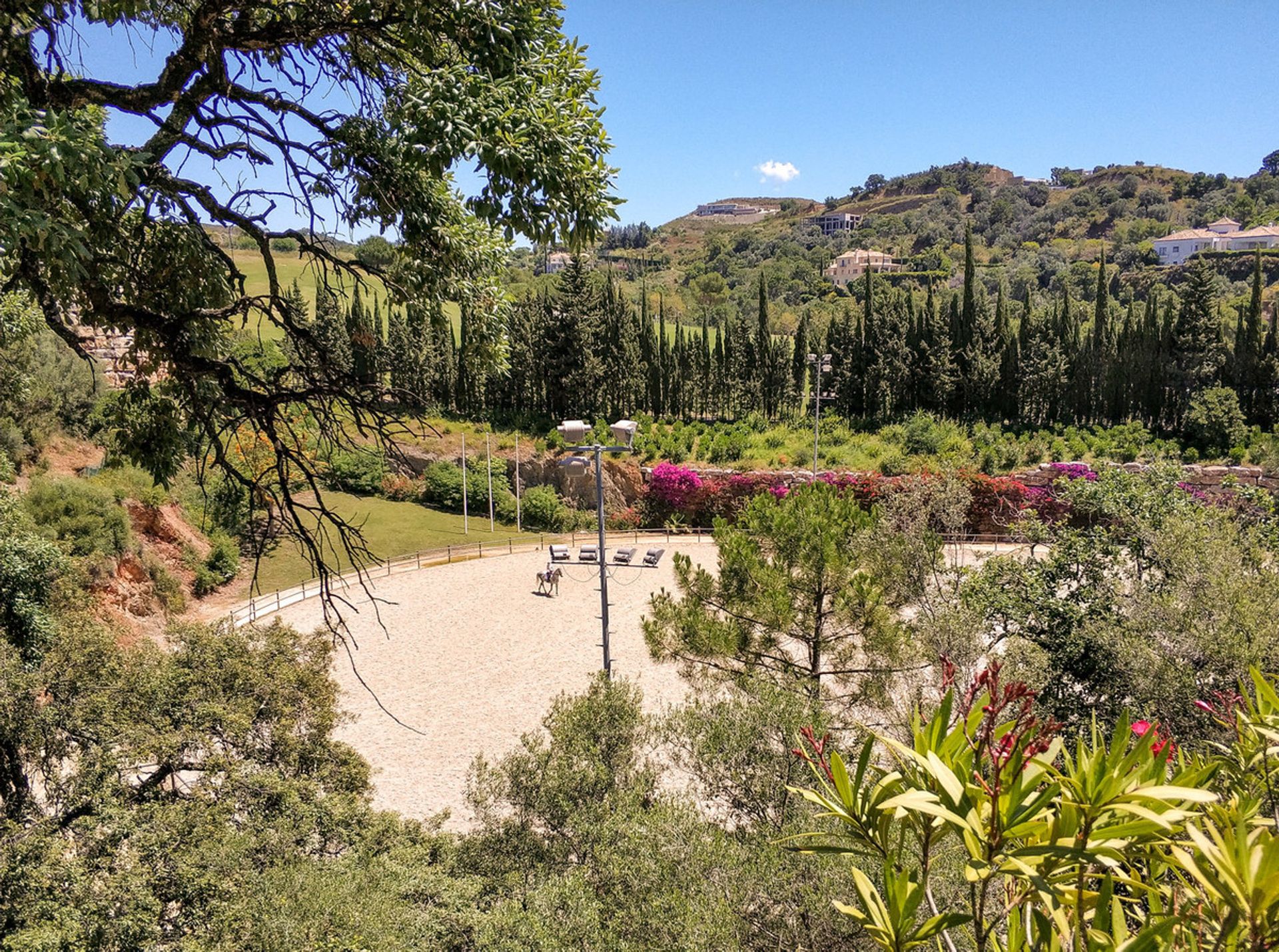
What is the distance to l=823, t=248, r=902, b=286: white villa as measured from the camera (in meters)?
103

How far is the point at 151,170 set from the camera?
8.13 ft

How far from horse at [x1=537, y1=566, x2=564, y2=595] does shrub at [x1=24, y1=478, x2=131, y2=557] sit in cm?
1067

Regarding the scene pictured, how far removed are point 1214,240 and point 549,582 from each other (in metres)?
100

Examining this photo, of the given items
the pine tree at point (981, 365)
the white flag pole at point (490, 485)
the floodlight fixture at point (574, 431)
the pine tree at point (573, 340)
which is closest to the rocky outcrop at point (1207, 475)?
the pine tree at point (981, 365)

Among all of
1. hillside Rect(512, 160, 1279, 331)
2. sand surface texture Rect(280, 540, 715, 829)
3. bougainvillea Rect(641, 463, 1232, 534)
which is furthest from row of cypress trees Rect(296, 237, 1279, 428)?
hillside Rect(512, 160, 1279, 331)

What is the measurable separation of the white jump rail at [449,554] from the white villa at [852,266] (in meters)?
80.7

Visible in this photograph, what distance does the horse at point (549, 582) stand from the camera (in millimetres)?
22442

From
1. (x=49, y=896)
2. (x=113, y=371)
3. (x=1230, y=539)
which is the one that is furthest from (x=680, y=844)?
(x=1230, y=539)

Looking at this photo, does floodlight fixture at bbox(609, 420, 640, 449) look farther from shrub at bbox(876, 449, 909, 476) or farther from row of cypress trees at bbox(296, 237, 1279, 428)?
row of cypress trees at bbox(296, 237, 1279, 428)

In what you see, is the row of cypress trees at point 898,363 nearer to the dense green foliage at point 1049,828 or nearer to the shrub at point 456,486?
the shrub at point 456,486

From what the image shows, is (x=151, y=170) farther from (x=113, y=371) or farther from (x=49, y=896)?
(x=49, y=896)

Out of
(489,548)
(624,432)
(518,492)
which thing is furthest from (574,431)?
(518,492)

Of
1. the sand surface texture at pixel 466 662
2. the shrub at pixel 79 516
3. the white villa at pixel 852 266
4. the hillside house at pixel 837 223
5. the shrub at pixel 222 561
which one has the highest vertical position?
the hillside house at pixel 837 223

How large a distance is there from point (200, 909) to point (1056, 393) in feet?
135
